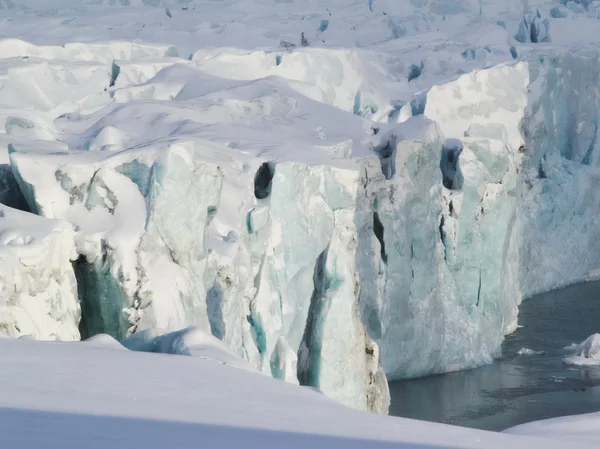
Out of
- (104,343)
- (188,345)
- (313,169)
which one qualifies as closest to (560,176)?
(313,169)

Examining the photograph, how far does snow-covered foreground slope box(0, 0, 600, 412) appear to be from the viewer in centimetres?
829

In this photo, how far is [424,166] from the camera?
537 inches

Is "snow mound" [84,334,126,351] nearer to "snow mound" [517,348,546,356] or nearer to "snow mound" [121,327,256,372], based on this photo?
"snow mound" [121,327,256,372]

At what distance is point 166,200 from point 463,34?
44.4 feet

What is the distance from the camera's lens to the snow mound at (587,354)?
1459 centimetres

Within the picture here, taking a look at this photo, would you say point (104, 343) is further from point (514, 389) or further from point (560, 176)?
point (560, 176)

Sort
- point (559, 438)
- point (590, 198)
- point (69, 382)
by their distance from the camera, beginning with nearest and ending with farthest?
point (69, 382)
point (559, 438)
point (590, 198)

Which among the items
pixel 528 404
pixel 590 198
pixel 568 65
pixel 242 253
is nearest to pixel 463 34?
pixel 568 65

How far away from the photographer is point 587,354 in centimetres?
1476

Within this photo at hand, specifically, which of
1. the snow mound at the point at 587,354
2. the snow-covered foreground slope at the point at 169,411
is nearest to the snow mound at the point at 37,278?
the snow-covered foreground slope at the point at 169,411

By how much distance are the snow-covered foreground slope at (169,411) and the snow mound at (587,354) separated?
10.5 metres

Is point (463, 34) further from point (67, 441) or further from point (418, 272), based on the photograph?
point (67, 441)

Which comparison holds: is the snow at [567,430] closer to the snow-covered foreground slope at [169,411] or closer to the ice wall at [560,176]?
the snow-covered foreground slope at [169,411]

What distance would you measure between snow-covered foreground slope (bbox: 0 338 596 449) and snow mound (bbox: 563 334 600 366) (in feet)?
34.5
